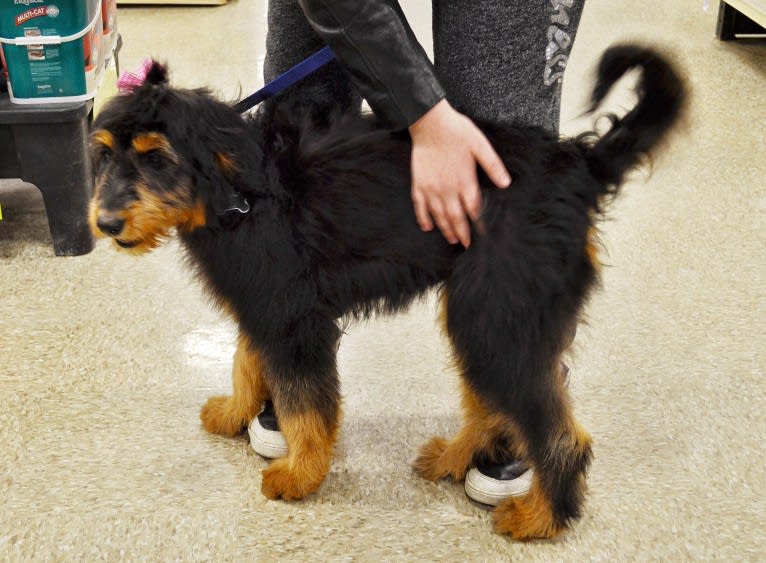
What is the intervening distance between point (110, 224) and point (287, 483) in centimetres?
51

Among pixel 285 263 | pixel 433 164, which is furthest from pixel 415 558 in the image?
pixel 433 164

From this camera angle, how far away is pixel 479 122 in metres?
1.22

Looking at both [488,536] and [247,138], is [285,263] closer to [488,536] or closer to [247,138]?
[247,138]

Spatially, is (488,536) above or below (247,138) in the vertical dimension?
below

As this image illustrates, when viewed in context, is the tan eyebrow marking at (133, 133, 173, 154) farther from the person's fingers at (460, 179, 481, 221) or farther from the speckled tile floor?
the speckled tile floor

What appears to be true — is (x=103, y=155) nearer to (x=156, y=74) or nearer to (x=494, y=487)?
(x=156, y=74)

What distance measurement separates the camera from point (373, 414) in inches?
64.1

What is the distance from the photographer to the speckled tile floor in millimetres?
1337

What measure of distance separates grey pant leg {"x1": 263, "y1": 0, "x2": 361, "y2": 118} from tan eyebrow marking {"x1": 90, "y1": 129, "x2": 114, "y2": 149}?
1.08ft

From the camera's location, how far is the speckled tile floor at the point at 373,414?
4.39 ft

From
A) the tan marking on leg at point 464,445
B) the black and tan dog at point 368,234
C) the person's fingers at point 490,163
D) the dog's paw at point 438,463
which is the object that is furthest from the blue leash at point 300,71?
the dog's paw at point 438,463

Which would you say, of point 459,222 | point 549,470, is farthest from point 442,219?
point 549,470

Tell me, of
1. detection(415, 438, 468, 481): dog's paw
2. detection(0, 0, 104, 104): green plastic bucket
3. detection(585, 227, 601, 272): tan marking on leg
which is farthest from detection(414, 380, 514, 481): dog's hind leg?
detection(0, 0, 104, 104): green plastic bucket

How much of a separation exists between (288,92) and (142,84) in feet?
1.09
